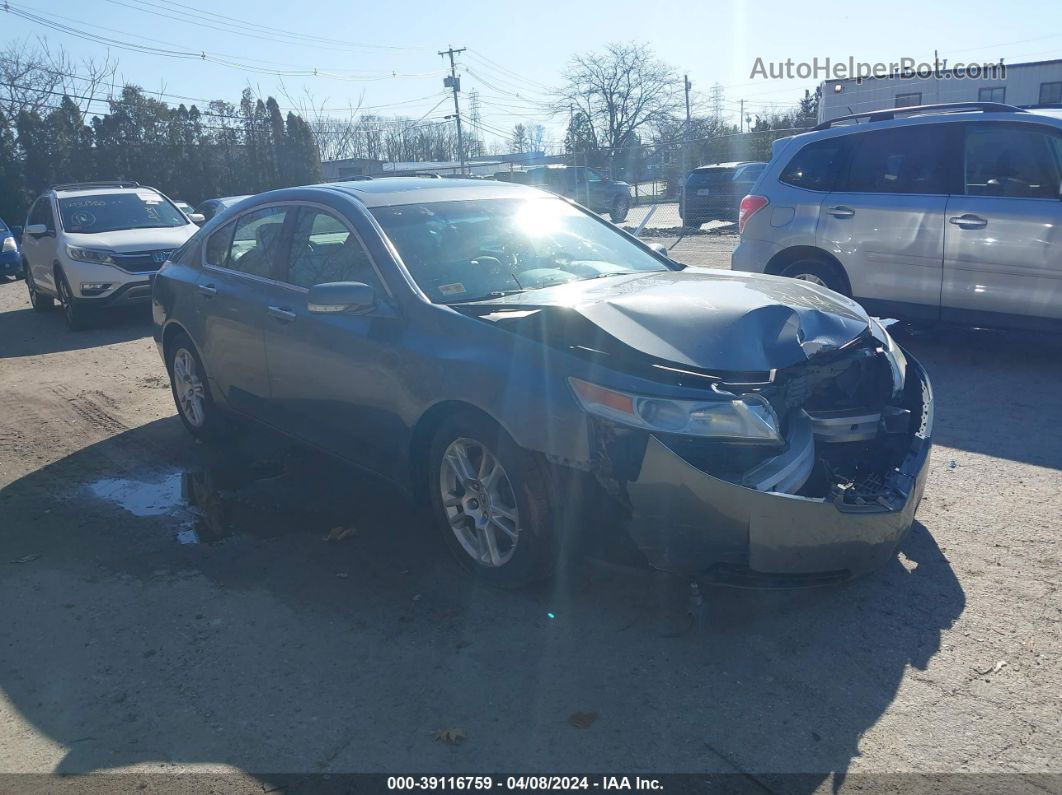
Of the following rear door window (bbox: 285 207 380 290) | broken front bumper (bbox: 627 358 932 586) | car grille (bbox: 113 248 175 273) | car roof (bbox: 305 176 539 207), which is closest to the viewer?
broken front bumper (bbox: 627 358 932 586)

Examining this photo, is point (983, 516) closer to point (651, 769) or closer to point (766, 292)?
point (766, 292)

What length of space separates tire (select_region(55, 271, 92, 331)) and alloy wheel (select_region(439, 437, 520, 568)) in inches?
363

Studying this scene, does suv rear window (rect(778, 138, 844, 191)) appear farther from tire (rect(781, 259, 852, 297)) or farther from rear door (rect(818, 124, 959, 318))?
tire (rect(781, 259, 852, 297))

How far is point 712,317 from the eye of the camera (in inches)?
149

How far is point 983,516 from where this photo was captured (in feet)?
14.7

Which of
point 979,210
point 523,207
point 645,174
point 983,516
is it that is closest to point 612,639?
point 983,516

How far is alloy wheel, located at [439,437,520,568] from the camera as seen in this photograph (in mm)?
3822

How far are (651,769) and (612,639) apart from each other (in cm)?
79

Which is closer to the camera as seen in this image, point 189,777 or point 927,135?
point 189,777

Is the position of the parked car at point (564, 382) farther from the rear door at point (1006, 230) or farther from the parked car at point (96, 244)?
the parked car at point (96, 244)

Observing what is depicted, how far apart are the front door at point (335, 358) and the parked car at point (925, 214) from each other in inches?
185

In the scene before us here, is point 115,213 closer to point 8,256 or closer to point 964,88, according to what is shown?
point 8,256

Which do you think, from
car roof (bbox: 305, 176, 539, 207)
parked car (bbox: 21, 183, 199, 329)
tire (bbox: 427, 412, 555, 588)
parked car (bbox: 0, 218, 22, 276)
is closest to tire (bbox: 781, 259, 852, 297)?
car roof (bbox: 305, 176, 539, 207)

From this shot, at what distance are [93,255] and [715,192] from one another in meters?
15.7
